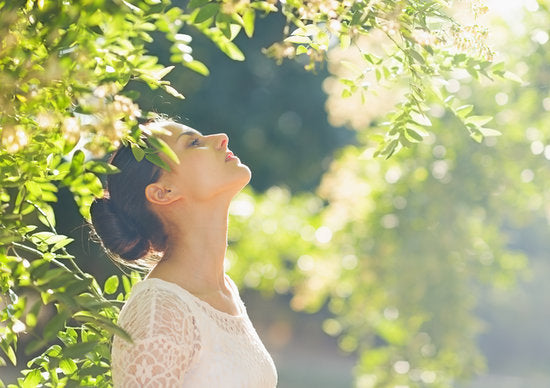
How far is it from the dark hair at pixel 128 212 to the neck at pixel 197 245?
0.15ft

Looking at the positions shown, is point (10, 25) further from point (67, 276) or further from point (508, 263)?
point (508, 263)

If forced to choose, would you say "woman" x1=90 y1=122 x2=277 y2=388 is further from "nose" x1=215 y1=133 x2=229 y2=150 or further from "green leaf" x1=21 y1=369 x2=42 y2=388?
"green leaf" x1=21 y1=369 x2=42 y2=388

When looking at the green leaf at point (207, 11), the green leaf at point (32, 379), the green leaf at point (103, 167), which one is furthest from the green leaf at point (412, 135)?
the green leaf at point (32, 379)

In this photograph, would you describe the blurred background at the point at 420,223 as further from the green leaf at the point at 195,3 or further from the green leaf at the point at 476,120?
the green leaf at the point at 195,3

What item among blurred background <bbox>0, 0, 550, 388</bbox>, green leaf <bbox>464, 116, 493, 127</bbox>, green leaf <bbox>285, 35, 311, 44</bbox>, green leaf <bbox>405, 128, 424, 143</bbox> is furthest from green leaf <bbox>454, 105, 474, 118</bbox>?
blurred background <bbox>0, 0, 550, 388</bbox>

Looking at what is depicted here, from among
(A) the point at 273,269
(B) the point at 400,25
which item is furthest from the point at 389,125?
(A) the point at 273,269

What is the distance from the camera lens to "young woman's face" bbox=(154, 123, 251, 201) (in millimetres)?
1926

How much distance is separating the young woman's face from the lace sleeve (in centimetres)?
27

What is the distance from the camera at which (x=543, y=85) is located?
5930 millimetres

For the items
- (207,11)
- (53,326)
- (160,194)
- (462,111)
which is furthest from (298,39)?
(53,326)

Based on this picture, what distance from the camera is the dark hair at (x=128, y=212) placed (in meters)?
1.97

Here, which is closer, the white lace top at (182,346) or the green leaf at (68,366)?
the white lace top at (182,346)

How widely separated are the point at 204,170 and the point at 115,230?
0.25m

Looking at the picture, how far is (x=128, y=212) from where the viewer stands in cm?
200
